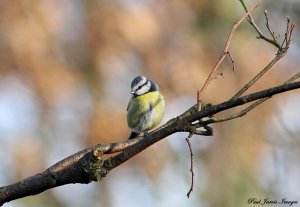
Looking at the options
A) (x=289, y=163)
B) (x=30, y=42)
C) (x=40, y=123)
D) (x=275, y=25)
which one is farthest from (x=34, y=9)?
(x=289, y=163)

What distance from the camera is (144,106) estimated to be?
3777 millimetres

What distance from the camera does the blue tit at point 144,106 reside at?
3.72 m

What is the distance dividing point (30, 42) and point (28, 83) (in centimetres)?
44

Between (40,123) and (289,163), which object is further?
(40,123)

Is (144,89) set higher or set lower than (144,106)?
higher

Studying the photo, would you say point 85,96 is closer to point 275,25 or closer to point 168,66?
point 168,66

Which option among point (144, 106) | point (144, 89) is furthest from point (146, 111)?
point (144, 89)

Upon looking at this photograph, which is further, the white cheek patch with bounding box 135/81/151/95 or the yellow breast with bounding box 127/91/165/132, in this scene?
the white cheek patch with bounding box 135/81/151/95

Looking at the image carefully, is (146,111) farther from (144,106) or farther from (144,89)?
(144,89)

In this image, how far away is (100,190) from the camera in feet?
22.3

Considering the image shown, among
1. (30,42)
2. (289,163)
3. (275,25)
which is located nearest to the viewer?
(289,163)

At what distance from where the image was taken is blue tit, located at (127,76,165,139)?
3.72 meters

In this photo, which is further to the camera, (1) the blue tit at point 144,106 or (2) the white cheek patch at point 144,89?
(2) the white cheek patch at point 144,89

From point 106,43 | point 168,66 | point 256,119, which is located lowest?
point 256,119
